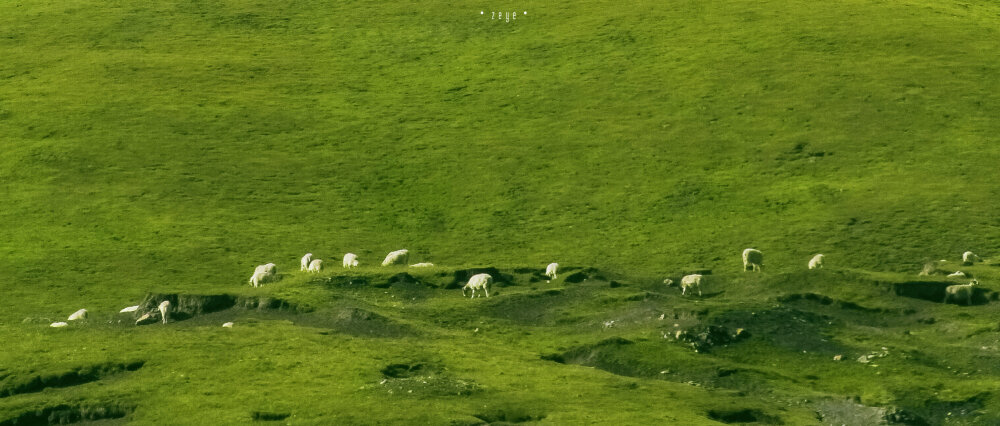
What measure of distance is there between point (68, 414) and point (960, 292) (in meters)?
27.5

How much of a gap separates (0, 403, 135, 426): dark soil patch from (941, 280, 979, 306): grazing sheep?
84.7 ft

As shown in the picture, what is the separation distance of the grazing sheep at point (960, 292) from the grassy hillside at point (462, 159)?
1531mm

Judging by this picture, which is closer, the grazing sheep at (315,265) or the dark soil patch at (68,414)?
the dark soil patch at (68,414)

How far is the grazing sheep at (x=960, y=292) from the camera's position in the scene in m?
49.2

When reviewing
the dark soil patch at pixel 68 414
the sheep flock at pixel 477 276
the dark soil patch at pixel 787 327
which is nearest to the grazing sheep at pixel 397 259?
the sheep flock at pixel 477 276

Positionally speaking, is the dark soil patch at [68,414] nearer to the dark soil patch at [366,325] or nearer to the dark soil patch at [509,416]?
the dark soil patch at [509,416]

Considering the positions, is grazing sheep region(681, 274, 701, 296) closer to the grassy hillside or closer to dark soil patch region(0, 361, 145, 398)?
the grassy hillside

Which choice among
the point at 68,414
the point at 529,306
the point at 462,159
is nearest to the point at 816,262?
the point at 529,306

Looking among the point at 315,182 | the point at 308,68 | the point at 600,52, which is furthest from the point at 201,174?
the point at 600,52

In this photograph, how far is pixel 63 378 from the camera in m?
40.6

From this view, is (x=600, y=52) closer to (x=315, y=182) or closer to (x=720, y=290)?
(x=315, y=182)

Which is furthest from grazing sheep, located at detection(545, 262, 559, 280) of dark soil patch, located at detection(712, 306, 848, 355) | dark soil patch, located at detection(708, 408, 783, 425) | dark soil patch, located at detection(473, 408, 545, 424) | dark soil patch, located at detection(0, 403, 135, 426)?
dark soil patch, located at detection(0, 403, 135, 426)

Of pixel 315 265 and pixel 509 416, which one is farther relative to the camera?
pixel 315 265

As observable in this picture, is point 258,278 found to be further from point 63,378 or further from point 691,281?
point 691,281
